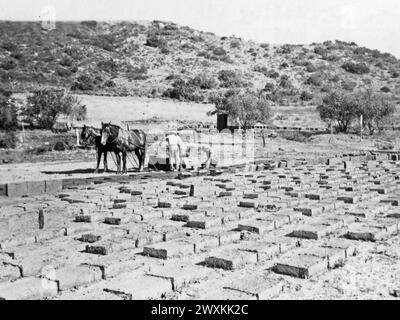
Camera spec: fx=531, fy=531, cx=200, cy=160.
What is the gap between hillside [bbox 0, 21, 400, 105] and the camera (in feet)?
130

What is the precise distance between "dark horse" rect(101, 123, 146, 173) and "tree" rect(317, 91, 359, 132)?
54.5 ft

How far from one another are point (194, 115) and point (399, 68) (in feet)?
95.0

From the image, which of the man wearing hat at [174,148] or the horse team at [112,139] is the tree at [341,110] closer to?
the man wearing hat at [174,148]

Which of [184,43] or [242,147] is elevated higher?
[184,43]

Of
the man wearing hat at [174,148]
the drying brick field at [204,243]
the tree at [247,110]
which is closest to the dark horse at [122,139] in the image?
the man wearing hat at [174,148]

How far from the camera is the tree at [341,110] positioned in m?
28.7

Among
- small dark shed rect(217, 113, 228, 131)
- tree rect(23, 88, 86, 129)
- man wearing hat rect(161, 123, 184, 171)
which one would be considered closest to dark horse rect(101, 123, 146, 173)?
man wearing hat rect(161, 123, 184, 171)

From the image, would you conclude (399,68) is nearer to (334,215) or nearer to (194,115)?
(194,115)

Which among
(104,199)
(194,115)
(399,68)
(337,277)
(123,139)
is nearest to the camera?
(337,277)

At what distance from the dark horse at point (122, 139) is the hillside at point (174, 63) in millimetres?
20353

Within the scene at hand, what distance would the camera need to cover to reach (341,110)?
29.0 meters

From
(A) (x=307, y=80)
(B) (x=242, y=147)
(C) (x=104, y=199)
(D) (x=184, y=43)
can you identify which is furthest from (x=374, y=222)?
(D) (x=184, y=43)

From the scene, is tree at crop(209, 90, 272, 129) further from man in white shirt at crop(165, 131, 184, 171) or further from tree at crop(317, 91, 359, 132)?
man in white shirt at crop(165, 131, 184, 171)

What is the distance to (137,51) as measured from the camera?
51.0 m
